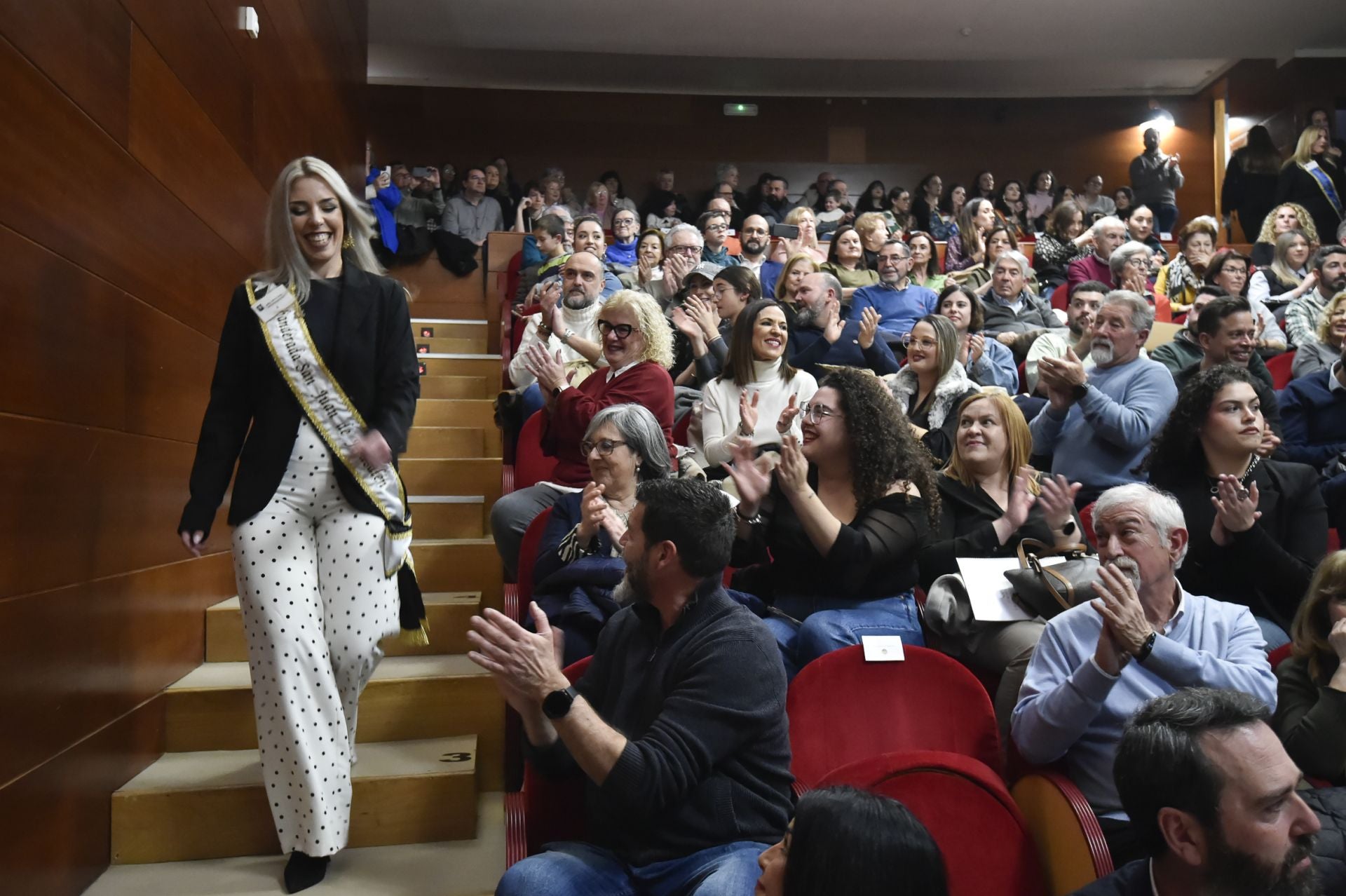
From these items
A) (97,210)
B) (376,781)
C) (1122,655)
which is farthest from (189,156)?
(1122,655)

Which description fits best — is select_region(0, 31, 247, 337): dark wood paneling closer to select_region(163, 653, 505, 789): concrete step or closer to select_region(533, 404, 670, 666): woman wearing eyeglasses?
select_region(163, 653, 505, 789): concrete step

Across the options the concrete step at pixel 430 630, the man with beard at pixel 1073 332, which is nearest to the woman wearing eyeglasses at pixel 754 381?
→ the concrete step at pixel 430 630

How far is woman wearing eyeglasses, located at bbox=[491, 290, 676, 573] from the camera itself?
9.85 feet

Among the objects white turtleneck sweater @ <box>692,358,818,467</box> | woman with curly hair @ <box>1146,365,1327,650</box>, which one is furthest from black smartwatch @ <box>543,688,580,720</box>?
white turtleneck sweater @ <box>692,358,818,467</box>

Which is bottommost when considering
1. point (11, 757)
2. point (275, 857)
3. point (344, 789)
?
point (275, 857)

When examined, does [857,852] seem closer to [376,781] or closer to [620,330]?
[376,781]

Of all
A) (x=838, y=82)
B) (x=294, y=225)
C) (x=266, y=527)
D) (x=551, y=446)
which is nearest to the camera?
(x=266, y=527)

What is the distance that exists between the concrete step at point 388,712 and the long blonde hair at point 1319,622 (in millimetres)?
1673

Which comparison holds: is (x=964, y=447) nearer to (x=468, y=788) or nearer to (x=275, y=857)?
(x=468, y=788)

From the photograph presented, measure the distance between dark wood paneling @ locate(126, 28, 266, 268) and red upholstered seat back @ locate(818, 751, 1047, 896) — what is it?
1.64m

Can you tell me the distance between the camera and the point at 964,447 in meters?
2.79

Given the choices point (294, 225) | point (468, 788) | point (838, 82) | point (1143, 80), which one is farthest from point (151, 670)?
point (1143, 80)

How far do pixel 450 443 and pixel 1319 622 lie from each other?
2.94 meters

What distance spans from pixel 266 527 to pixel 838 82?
1015 cm
